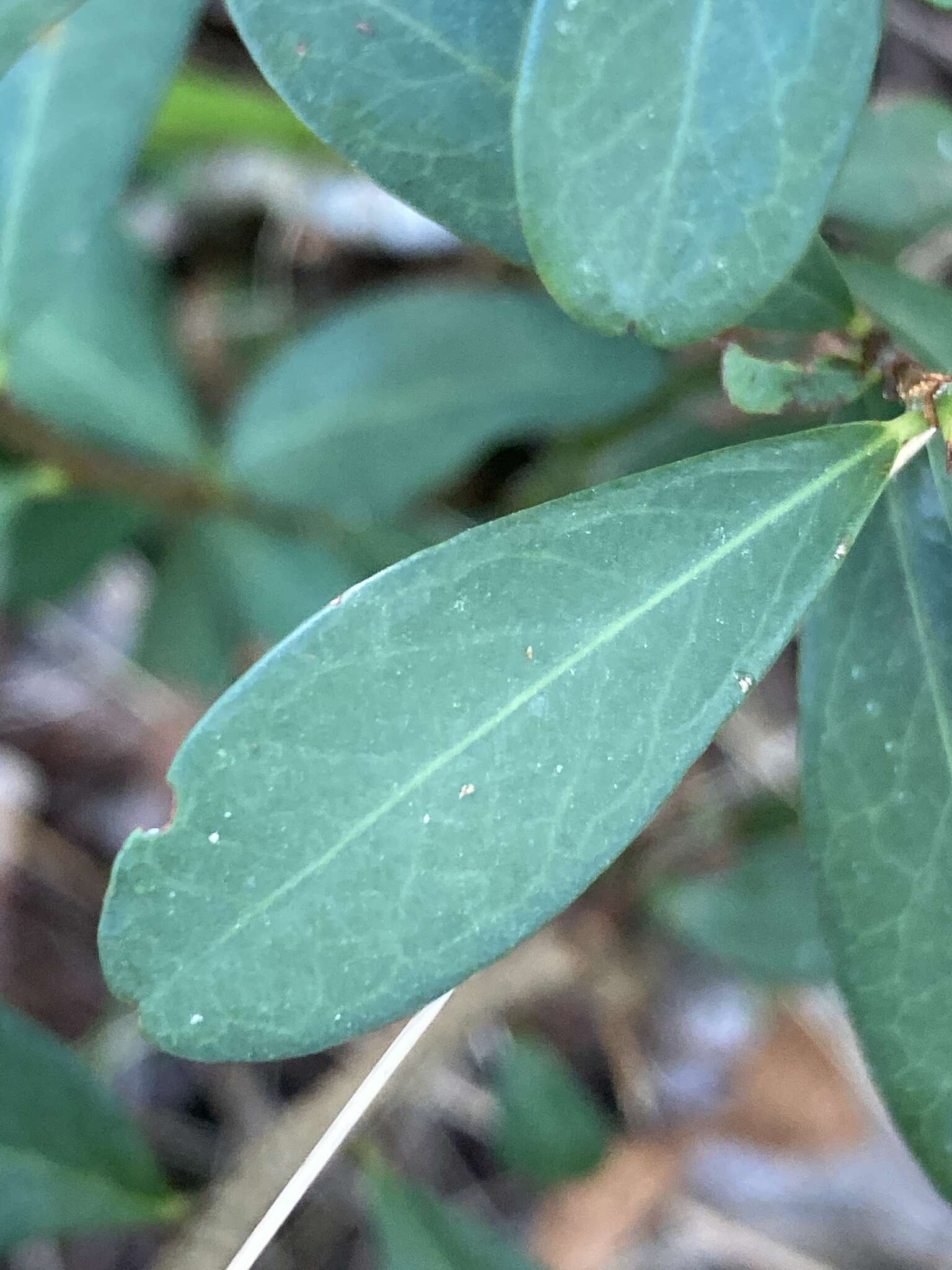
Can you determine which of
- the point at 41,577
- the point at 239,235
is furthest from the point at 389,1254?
the point at 239,235

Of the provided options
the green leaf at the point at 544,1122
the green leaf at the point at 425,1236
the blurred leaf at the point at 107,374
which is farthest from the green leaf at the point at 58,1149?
the blurred leaf at the point at 107,374

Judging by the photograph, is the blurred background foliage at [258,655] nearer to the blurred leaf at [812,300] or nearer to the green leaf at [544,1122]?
the green leaf at [544,1122]

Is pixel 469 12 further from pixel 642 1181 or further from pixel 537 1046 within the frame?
pixel 642 1181

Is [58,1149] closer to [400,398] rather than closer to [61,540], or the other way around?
[61,540]

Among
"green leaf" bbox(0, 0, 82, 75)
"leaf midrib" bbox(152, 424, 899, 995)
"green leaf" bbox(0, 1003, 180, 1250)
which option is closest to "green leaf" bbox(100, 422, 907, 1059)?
"leaf midrib" bbox(152, 424, 899, 995)

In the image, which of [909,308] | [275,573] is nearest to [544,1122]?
[275,573]

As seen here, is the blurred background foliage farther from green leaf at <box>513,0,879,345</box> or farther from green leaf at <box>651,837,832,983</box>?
green leaf at <box>513,0,879,345</box>
